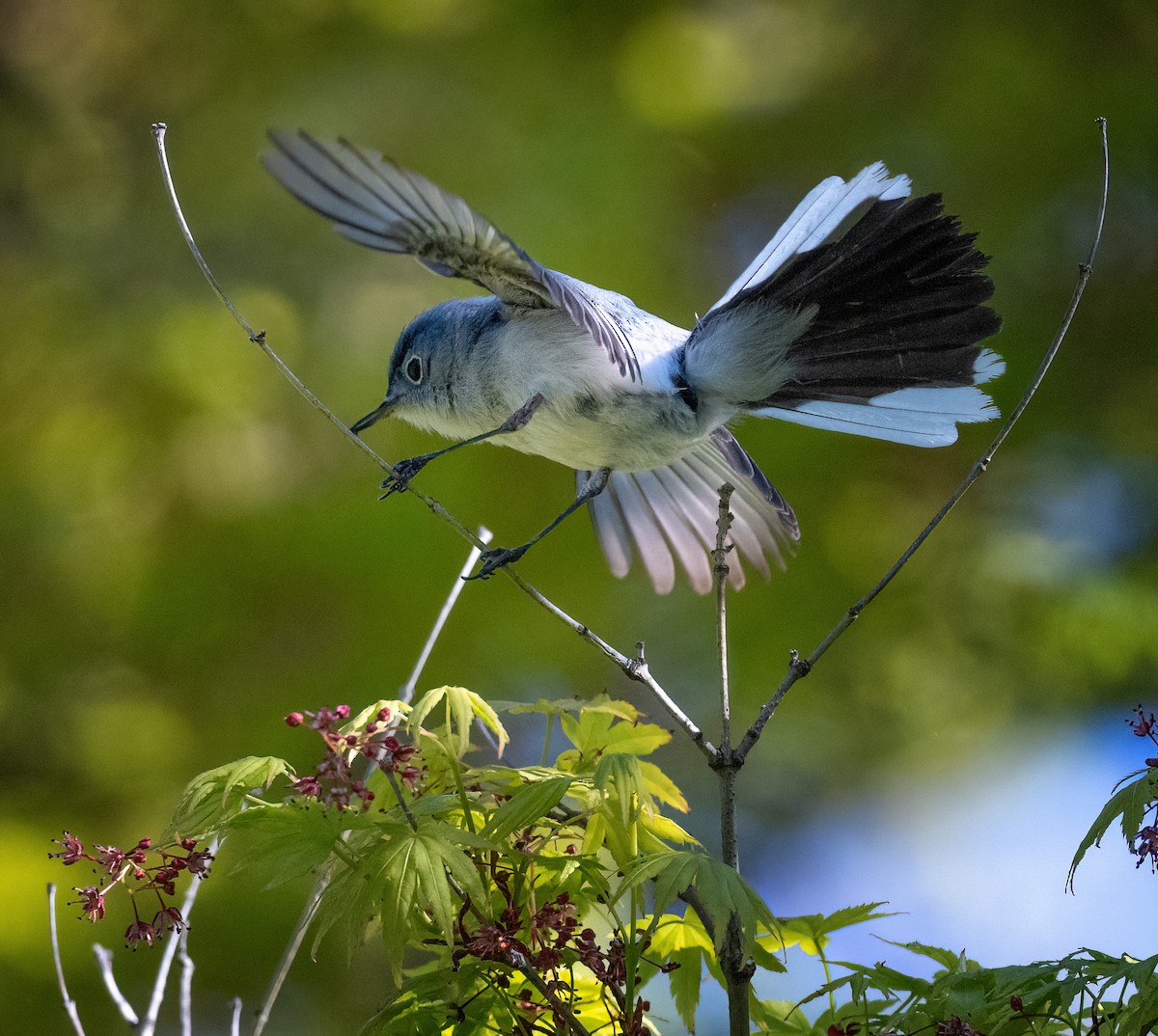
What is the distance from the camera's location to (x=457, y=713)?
1002mm

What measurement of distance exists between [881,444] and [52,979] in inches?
95.4

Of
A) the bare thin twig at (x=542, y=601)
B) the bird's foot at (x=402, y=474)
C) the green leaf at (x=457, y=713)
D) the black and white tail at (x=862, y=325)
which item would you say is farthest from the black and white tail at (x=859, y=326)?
the green leaf at (x=457, y=713)

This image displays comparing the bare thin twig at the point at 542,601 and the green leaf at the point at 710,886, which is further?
the bare thin twig at the point at 542,601

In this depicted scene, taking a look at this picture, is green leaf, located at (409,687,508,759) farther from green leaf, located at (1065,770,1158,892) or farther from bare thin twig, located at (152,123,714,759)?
green leaf, located at (1065,770,1158,892)

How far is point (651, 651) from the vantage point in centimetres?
317

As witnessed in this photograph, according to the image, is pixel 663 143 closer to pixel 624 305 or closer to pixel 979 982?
pixel 624 305

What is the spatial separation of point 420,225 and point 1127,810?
0.85 metres

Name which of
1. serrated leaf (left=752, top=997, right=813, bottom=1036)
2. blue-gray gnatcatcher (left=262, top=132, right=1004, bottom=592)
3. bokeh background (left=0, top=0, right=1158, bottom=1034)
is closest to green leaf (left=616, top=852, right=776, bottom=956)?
serrated leaf (left=752, top=997, right=813, bottom=1036)

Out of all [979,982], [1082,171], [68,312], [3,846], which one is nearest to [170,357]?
[68,312]

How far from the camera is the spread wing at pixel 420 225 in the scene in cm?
111

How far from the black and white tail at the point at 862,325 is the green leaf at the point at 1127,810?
1.79 feet

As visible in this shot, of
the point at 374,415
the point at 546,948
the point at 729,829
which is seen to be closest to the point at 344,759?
the point at 546,948

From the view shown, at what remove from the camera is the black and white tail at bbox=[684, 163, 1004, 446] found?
1294 millimetres

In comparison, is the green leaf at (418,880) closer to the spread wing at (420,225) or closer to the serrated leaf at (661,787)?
the serrated leaf at (661,787)
